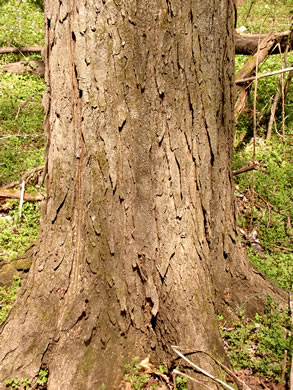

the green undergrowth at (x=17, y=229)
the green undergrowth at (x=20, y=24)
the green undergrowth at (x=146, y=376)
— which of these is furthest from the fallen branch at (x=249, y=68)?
the green undergrowth at (x=20, y=24)

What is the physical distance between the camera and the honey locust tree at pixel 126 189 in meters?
2.05

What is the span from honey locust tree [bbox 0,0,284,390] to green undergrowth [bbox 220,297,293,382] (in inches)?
11.0

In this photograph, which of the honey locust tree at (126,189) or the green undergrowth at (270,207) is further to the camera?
the green undergrowth at (270,207)

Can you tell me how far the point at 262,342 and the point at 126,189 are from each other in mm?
1433

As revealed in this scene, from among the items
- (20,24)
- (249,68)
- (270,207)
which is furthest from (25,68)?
(270,207)

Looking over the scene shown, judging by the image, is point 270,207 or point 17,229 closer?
point 17,229

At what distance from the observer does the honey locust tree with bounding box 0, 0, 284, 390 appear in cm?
205

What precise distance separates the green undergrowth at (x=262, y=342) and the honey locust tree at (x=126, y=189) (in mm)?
280

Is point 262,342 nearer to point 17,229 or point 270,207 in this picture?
point 270,207

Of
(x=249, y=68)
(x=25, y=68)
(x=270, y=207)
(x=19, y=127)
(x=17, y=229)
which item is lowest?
(x=17, y=229)

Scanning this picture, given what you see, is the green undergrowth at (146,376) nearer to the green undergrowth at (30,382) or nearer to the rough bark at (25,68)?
the green undergrowth at (30,382)

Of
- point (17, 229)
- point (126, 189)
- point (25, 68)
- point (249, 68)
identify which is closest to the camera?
point (126, 189)

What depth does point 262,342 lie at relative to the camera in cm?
258

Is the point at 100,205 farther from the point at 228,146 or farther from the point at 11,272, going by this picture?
the point at 11,272
